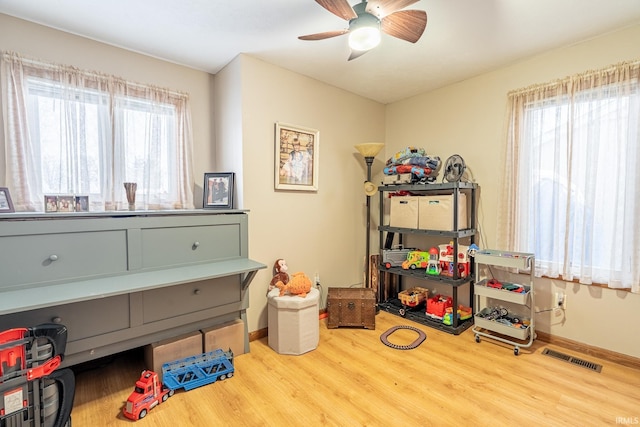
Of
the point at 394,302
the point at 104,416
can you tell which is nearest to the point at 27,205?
the point at 104,416

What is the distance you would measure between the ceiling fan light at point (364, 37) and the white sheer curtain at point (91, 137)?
170cm

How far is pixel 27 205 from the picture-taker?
200 cm

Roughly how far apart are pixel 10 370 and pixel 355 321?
2.38 meters

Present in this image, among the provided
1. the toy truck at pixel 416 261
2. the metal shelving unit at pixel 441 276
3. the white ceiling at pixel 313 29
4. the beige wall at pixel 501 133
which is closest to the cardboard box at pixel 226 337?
the metal shelving unit at pixel 441 276

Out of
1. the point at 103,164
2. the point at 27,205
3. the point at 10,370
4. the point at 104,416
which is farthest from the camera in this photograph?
the point at 103,164

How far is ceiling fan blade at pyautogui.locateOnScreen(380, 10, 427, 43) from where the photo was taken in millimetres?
1615

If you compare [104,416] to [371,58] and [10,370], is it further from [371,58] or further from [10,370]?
[371,58]

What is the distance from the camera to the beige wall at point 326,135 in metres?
2.29

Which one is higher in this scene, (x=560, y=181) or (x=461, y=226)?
(x=560, y=181)

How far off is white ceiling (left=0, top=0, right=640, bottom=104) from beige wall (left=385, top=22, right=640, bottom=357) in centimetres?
14

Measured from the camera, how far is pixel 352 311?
9.64 ft

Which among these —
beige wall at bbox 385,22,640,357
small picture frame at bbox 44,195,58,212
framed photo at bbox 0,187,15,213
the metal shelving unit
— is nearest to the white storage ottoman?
the metal shelving unit

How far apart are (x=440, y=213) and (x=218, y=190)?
209 centimetres

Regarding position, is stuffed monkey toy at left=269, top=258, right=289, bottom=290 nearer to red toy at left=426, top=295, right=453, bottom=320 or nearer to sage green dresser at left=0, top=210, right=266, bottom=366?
sage green dresser at left=0, top=210, right=266, bottom=366
